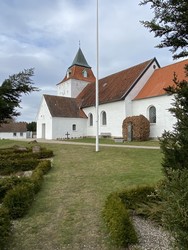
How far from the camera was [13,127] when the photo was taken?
68.1 metres

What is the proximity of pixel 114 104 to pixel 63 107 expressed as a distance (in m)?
7.59

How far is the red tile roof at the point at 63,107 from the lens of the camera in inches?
1252

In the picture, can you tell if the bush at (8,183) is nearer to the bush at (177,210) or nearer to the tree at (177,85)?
the tree at (177,85)

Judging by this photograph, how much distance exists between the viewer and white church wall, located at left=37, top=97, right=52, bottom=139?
31.9 metres

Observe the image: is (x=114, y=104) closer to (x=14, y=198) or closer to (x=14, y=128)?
(x=14, y=198)

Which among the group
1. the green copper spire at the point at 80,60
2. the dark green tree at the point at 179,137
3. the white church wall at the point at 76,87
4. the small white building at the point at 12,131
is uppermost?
the green copper spire at the point at 80,60

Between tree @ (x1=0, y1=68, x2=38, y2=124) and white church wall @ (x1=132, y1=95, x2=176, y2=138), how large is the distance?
15.3 m

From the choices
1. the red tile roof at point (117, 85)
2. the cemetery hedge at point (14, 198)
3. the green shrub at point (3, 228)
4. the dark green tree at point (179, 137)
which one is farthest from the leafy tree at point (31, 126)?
the dark green tree at point (179, 137)

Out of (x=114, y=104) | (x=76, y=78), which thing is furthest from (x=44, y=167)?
(x=76, y=78)

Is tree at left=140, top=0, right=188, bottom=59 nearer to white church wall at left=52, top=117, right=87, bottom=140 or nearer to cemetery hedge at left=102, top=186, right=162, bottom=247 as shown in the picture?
cemetery hedge at left=102, top=186, right=162, bottom=247

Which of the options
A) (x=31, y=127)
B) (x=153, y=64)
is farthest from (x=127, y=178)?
(x=31, y=127)

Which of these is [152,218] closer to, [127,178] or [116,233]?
[116,233]

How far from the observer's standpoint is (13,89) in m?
10.2

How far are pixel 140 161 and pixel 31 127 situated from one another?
5235cm
